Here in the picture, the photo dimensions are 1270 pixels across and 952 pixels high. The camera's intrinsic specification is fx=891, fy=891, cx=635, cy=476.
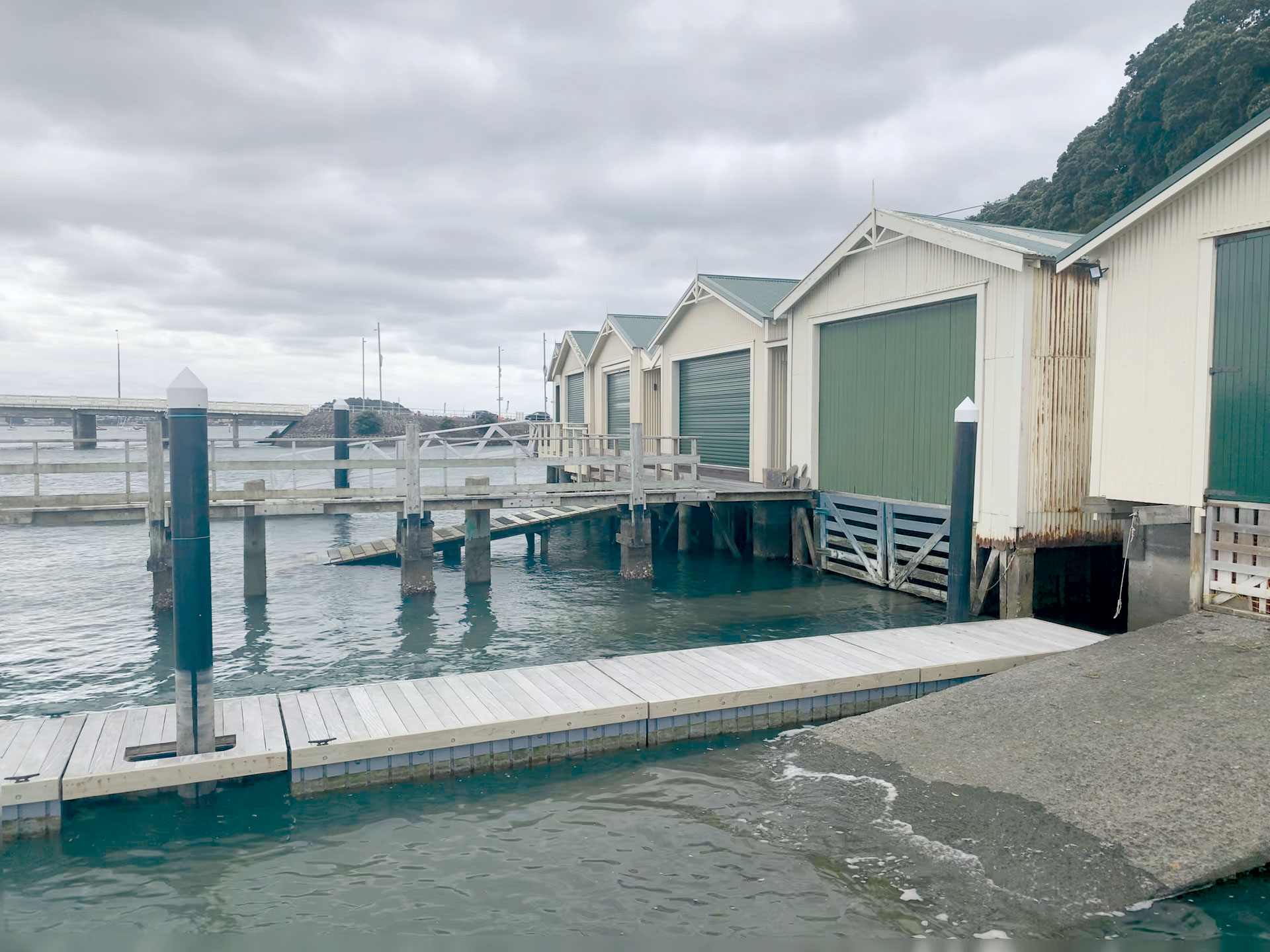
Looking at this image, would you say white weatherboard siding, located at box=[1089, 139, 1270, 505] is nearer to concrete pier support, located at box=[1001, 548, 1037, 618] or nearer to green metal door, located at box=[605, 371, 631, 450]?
concrete pier support, located at box=[1001, 548, 1037, 618]

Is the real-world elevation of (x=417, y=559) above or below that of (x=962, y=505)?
below

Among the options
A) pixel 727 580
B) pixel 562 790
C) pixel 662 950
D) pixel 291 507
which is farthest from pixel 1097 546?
pixel 291 507

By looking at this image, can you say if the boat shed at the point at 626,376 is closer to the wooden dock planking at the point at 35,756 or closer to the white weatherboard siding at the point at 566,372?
the white weatherboard siding at the point at 566,372

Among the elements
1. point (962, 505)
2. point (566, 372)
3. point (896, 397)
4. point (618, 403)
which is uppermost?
point (566, 372)

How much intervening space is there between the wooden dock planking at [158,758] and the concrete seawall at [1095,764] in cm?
416

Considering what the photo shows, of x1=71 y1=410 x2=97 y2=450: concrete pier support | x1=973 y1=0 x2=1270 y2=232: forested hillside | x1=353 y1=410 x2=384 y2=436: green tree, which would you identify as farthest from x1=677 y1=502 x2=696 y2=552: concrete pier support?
x1=71 y1=410 x2=97 y2=450: concrete pier support

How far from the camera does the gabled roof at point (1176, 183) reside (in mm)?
8953

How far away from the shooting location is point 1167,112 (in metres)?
29.7

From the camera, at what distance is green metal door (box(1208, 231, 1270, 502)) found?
29.9 ft

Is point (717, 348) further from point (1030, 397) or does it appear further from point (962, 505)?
point (962, 505)

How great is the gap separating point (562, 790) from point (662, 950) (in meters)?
2.14

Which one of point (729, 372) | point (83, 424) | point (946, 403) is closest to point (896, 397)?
point (946, 403)

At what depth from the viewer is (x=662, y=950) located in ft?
16.0

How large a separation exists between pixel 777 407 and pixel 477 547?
23.4ft
